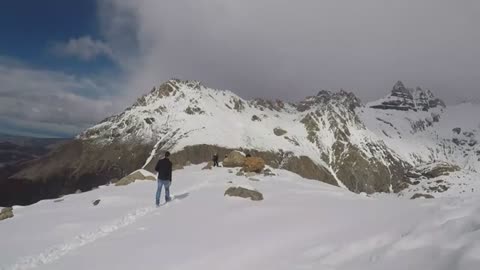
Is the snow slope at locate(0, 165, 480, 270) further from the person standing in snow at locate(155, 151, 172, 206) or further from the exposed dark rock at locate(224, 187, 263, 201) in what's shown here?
the person standing in snow at locate(155, 151, 172, 206)

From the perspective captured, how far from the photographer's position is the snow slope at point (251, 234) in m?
12.6

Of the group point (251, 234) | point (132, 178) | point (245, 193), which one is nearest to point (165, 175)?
point (245, 193)

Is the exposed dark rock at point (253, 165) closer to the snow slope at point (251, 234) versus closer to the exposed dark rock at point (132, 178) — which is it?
the exposed dark rock at point (132, 178)

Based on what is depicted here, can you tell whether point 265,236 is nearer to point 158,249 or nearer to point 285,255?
point 285,255

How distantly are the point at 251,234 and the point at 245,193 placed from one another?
928 centimetres

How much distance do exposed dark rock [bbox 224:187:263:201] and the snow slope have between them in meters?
0.62

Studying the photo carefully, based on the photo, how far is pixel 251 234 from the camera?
19.0m

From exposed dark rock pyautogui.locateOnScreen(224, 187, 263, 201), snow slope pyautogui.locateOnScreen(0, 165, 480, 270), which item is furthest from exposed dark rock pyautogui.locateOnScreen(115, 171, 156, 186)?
exposed dark rock pyautogui.locateOnScreen(224, 187, 263, 201)

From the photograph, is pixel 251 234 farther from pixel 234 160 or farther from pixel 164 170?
pixel 234 160

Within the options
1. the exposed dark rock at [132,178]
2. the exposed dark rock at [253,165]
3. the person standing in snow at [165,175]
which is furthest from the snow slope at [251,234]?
the exposed dark rock at [253,165]

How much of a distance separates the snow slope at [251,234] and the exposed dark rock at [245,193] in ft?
2.04

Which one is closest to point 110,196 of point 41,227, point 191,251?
point 41,227

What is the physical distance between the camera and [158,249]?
18.3m

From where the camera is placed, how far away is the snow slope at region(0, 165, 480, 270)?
41.2 feet
